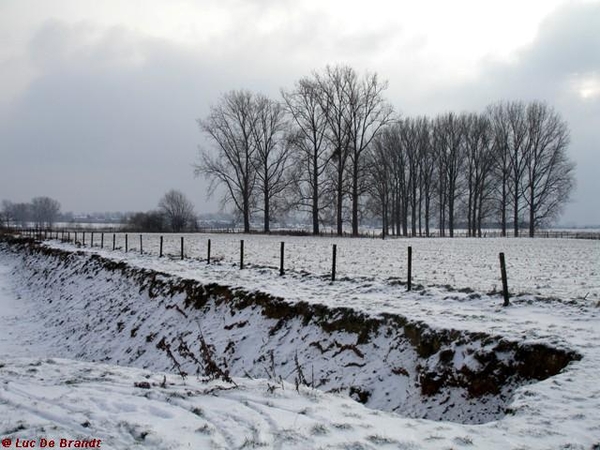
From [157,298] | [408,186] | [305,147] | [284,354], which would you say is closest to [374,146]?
[408,186]

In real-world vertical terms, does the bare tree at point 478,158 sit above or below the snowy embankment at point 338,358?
above

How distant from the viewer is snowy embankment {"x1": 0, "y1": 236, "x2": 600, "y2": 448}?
14.8ft

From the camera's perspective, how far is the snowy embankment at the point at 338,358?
4.52m

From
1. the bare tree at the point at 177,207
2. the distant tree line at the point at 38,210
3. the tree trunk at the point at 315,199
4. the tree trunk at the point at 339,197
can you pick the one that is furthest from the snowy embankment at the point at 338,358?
the distant tree line at the point at 38,210

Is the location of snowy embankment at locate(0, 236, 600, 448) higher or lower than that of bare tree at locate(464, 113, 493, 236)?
lower

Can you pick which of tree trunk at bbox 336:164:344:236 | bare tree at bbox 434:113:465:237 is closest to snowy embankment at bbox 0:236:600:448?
tree trunk at bbox 336:164:344:236

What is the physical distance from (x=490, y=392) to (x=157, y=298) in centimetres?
1049

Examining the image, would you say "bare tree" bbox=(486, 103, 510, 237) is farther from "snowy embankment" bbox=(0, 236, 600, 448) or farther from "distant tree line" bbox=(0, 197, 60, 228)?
"distant tree line" bbox=(0, 197, 60, 228)

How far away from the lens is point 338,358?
8.19 metres

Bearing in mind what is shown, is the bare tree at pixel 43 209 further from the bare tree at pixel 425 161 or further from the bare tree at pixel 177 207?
the bare tree at pixel 425 161

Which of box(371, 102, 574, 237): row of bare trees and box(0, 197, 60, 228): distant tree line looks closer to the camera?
box(371, 102, 574, 237): row of bare trees

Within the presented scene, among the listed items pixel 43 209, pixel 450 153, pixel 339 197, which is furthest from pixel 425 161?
pixel 43 209

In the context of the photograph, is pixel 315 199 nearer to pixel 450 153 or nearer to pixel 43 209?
pixel 450 153

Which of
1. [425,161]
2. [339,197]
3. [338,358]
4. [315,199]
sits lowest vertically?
[338,358]
